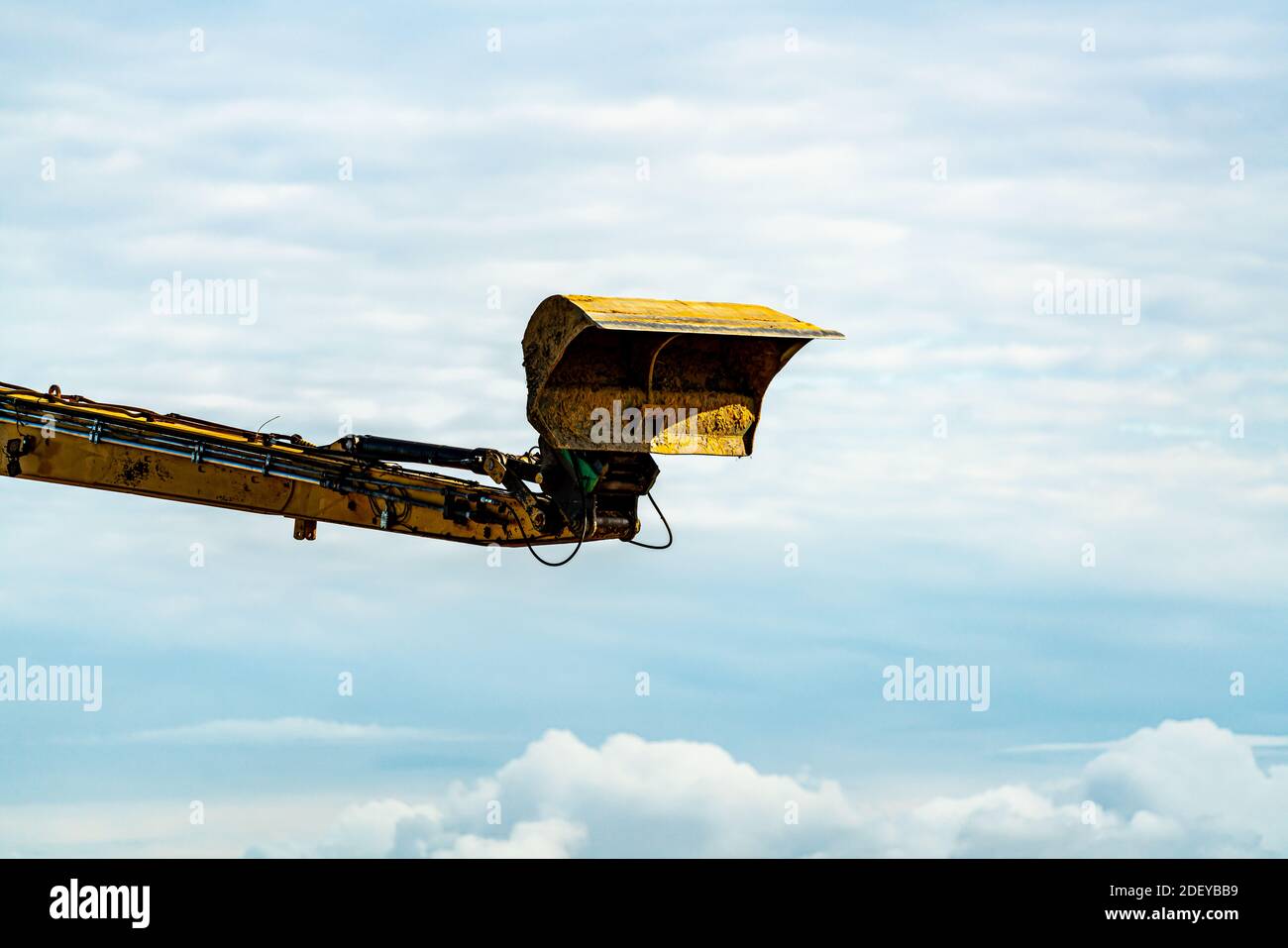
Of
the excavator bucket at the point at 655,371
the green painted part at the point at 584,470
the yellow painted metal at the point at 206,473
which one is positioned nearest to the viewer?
the excavator bucket at the point at 655,371

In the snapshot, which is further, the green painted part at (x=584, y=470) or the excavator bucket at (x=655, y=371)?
the green painted part at (x=584, y=470)

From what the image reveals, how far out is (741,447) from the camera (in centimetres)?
1552

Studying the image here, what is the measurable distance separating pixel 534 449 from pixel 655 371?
1328 millimetres

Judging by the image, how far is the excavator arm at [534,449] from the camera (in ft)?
48.9

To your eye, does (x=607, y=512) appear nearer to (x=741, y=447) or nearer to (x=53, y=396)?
(x=741, y=447)

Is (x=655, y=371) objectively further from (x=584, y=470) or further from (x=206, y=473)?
(x=206, y=473)

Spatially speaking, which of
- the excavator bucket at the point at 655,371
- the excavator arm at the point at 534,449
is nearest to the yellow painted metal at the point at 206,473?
the excavator arm at the point at 534,449

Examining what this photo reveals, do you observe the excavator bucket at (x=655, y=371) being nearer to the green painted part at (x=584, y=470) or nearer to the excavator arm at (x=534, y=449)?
the excavator arm at (x=534, y=449)

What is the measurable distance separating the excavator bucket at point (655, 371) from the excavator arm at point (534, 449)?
1cm

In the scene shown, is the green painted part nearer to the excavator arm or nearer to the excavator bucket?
the excavator arm

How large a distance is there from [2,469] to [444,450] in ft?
13.6

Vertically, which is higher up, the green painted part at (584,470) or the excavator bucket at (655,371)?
the excavator bucket at (655,371)

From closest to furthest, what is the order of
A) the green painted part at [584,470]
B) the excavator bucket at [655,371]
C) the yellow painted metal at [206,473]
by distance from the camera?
the excavator bucket at [655,371]
the green painted part at [584,470]
the yellow painted metal at [206,473]
